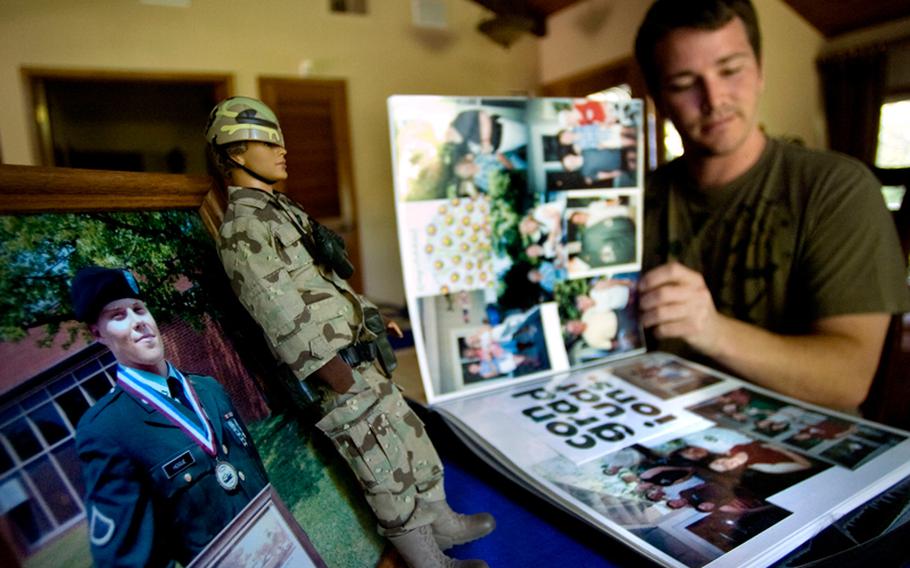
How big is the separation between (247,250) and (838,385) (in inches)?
30.9

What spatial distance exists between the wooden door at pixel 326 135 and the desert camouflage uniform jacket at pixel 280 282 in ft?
5.26

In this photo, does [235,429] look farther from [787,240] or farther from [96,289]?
[787,240]

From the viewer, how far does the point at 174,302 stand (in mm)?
280

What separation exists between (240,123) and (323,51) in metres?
2.57

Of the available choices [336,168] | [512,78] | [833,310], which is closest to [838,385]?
[833,310]

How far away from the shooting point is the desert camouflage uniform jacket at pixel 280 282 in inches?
12.2

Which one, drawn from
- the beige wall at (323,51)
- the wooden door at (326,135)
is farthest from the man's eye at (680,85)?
the wooden door at (326,135)

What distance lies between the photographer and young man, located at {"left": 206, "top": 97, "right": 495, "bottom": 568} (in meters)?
0.31

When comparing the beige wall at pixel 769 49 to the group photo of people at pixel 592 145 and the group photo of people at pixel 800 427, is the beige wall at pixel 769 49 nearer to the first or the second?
the group photo of people at pixel 592 145

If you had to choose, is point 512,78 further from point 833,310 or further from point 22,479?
point 22,479

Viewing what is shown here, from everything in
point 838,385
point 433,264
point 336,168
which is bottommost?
point 838,385

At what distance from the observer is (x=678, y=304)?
2.02 feet

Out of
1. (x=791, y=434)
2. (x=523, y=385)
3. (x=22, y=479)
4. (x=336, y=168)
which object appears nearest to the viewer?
(x=22, y=479)

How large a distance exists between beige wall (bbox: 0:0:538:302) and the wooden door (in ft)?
0.17
